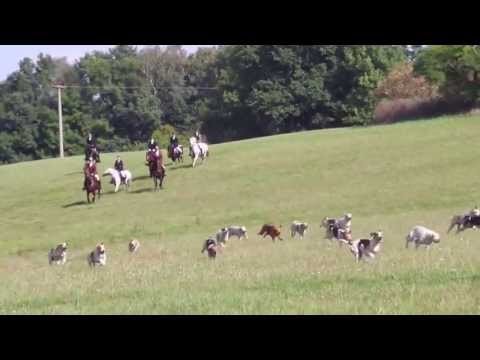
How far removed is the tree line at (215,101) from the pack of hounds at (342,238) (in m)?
67.3

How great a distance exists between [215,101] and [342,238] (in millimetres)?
82980

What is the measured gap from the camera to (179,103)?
10012 cm

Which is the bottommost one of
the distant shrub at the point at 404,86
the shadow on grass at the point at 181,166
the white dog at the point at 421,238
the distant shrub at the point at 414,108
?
the white dog at the point at 421,238

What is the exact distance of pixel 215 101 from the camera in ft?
328

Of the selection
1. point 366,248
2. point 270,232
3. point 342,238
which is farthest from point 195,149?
point 366,248

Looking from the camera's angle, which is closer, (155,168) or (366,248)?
(366,248)

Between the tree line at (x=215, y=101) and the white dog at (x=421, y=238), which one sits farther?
the tree line at (x=215, y=101)

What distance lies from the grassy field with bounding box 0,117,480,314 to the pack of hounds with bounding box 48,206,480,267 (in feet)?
0.97

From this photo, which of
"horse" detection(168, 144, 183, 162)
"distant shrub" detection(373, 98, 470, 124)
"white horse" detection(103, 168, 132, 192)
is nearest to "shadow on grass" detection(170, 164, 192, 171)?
"horse" detection(168, 144, 183, 162)

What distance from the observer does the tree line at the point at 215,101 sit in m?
94.2

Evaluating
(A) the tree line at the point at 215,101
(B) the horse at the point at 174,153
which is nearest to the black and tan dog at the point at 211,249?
(B) the horse at the point at 174,153

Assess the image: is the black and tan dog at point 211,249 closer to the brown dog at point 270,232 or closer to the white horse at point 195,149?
the brown dog at point 270,232

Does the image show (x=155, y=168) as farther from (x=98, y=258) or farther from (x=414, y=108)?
(x=414, y=108)
